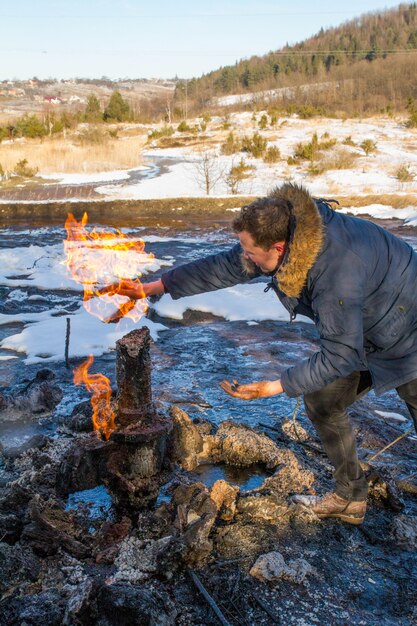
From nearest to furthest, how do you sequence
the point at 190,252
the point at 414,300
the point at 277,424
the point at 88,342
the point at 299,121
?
the point at 414,300 → the point at 277,424 → the point at 88,342 → the point at 190,252 → the point at 299,121

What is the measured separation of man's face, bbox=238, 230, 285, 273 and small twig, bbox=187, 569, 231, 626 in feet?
4.70

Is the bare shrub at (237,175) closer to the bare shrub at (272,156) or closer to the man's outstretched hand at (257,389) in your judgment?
the bare shrub at (272,156)

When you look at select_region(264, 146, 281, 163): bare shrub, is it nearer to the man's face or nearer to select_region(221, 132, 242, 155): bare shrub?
select_region(221, 132, 242, 155): bare shrub

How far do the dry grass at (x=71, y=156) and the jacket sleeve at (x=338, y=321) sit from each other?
20.9m

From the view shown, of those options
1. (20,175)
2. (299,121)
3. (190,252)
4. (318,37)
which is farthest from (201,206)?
(318,37)

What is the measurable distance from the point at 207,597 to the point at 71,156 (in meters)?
23.1

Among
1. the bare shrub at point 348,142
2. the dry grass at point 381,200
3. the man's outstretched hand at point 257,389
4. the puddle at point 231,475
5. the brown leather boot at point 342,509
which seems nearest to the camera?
the man's outstretched hand at point 257,389

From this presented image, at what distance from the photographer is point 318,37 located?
90688 millimetres

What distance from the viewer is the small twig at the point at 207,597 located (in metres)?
2.11

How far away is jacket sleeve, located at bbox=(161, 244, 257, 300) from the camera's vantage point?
2791mm

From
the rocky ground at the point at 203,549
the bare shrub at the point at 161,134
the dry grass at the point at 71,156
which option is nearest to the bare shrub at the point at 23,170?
the dry grass at the point at 71,156

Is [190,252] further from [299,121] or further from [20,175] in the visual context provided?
[299,121]

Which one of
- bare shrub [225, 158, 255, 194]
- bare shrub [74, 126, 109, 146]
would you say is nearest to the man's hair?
bare shrub [225, 158, 255, 194]

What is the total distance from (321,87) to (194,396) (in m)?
61.9
